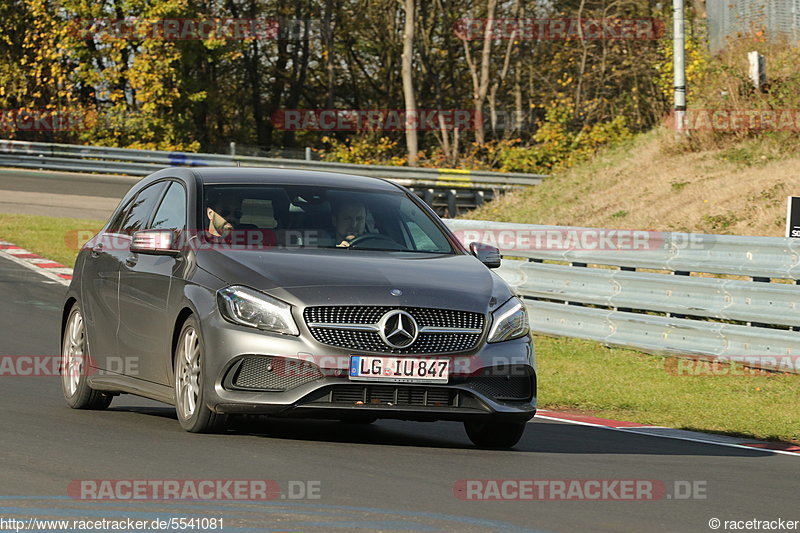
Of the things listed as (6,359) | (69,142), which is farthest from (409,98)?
(6,359)

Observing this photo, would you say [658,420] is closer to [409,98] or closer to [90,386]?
[90,386]

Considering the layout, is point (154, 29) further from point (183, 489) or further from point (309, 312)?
point (183, 489)

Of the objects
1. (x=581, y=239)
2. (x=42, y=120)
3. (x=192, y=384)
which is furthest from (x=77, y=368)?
(x=42, y=120)

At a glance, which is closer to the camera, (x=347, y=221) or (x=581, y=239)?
(x=347, y=221)

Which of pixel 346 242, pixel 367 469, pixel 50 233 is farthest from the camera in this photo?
pixel 50 233

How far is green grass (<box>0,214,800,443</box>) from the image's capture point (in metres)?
10.9

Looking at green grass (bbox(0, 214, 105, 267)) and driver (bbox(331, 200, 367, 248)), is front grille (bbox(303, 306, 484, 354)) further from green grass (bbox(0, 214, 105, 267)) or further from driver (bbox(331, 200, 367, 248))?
green grass (bbox(0, 214, 105, 267))

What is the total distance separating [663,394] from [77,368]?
5.13m

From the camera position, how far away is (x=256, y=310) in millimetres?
7812

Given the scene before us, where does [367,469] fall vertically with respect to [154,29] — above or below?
below

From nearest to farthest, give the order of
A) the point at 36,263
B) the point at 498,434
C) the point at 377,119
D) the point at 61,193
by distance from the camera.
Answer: the point at 498,434 < the point at 36,263 < the point at 61,193 < the point at 377,119

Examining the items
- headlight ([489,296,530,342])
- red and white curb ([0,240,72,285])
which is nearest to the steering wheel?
headlight ([489,296,530,342])

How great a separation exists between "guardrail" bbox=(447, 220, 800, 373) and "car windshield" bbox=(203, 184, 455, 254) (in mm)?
4844

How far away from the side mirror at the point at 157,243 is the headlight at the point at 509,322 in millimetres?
1981
